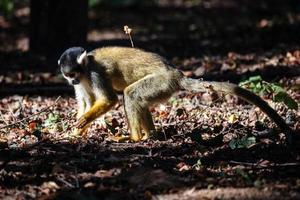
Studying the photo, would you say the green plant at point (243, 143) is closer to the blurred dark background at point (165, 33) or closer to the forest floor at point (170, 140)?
the forest floor at point (170, 140)

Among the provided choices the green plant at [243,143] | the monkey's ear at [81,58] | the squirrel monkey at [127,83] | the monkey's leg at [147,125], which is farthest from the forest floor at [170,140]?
the monkey's ear at [81,58]

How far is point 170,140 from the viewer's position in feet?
19.1

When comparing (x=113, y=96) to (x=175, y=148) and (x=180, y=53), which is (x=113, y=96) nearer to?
(x=175, y=148)

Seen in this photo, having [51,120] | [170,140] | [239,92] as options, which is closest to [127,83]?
[170,140]

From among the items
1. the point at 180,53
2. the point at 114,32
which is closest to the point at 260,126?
the point at 180,53

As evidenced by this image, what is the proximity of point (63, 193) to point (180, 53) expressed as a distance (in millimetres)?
6543

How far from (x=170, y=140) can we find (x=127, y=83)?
81 centimetres

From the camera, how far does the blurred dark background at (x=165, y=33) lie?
9328mm

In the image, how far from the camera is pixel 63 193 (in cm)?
445

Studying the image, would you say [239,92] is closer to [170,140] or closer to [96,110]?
[170,140]

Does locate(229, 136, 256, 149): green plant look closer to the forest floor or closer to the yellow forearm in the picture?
the forest floor

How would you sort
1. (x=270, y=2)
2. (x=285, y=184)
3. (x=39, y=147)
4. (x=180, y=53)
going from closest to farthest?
1. (x=285, y=184)
2. (x=39, y=147)
3. (x=180, y=53)
4. (x=270, y=2)

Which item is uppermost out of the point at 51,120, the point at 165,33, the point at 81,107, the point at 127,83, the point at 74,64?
the point at 165,33

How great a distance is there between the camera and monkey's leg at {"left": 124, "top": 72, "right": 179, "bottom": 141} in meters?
5.85
